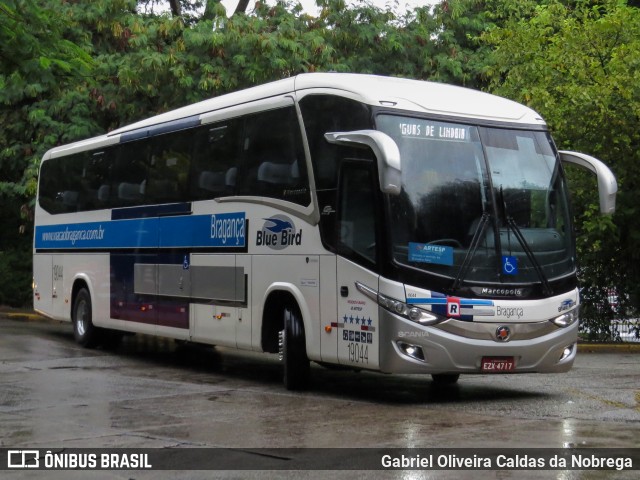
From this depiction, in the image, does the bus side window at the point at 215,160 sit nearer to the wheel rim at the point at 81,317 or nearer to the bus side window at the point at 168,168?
the bus side window at the point at 168,168

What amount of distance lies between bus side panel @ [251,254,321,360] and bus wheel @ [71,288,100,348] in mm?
6226

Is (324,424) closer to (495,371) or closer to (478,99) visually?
(495,371)

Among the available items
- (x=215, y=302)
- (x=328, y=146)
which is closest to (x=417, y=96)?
(x=328, y=146)

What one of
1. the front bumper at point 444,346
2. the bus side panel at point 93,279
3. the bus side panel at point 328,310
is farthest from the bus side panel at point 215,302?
the bus side panel at point 93,279

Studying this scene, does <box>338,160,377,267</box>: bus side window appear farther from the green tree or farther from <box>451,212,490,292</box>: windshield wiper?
the green tree

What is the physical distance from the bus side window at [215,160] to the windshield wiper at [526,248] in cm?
404

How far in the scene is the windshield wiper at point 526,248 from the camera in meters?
12.2

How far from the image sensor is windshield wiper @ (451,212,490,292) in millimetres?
11836

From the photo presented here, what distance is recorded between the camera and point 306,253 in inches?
516

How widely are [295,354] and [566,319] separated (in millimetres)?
3190

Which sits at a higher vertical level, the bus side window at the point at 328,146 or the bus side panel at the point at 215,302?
the bus side window at the point at 328,146

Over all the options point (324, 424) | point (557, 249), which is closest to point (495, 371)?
point (557, 249)

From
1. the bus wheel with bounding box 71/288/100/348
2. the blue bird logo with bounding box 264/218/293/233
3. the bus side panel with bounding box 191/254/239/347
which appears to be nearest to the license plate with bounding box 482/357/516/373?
the blue bird logo with bounding box 264/218/293/233

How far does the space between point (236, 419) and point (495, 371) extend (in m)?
2.96
